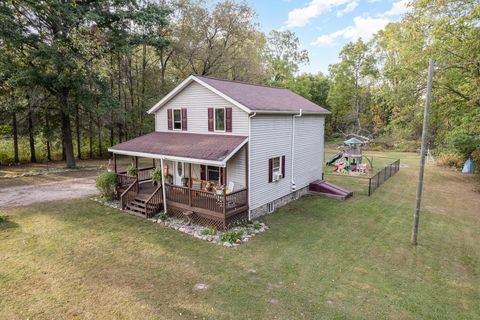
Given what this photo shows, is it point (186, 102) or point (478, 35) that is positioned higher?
point (478, 35)

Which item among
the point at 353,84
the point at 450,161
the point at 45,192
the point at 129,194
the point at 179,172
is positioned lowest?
the point at 45,192

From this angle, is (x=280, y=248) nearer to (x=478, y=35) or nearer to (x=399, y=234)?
(x=399, y=234)

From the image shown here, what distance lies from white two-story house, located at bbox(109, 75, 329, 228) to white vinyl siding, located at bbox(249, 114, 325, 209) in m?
0.04

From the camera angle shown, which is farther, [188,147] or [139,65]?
[139,65]

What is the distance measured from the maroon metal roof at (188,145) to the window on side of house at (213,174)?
5.16ft

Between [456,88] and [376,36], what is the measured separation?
29.9 meters

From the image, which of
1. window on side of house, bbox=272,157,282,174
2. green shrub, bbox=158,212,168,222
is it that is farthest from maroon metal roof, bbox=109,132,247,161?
green shrub, bbox=158,212,168,222

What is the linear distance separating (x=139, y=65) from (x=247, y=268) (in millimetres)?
29081

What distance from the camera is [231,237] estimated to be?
396 inches

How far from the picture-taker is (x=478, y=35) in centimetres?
1473

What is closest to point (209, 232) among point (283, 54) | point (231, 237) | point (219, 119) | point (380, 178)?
point (231, 237)

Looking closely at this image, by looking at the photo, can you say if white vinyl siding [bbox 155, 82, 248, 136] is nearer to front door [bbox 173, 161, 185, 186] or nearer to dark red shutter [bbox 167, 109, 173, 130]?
dark red shutter [bbox 167, 109, 173, 130]

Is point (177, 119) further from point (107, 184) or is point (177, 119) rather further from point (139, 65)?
point (139, 65)

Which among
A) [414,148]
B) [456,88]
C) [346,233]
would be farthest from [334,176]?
[414,148]
